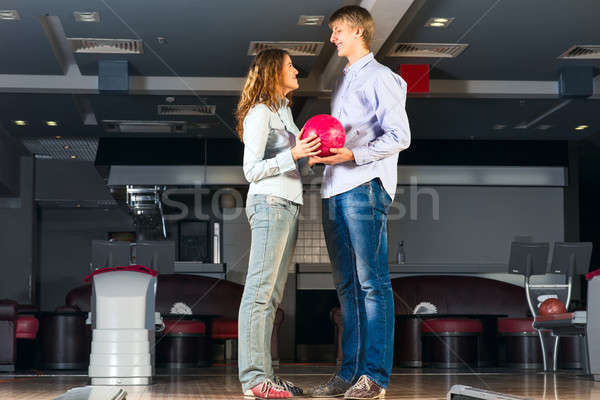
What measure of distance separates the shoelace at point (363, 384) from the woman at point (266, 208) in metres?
0.22

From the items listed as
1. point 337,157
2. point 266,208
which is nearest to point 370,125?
point 337,157

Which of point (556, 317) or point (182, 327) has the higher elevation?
point (556, 317)

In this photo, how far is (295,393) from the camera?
100.0 inches

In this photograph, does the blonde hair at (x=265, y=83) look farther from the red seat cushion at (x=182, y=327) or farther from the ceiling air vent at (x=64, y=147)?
the ceiling air vent at (x=64, y=147)

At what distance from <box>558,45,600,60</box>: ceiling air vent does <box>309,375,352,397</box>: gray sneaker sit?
14.6 ft

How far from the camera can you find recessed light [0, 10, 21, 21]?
530 centimetres

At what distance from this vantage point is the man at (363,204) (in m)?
2.48

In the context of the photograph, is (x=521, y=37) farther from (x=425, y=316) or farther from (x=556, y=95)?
(x=425, y=316)

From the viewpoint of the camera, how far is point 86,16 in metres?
5.38

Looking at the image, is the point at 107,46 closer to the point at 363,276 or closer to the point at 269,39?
the point at 269,39

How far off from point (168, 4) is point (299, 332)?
4485 mm

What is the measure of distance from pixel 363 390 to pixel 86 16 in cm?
389

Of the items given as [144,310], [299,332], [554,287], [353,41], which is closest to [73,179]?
[299,332]

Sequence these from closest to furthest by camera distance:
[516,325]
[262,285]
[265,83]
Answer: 1. [262,285]
2. [265,83]
3. [516,325]
